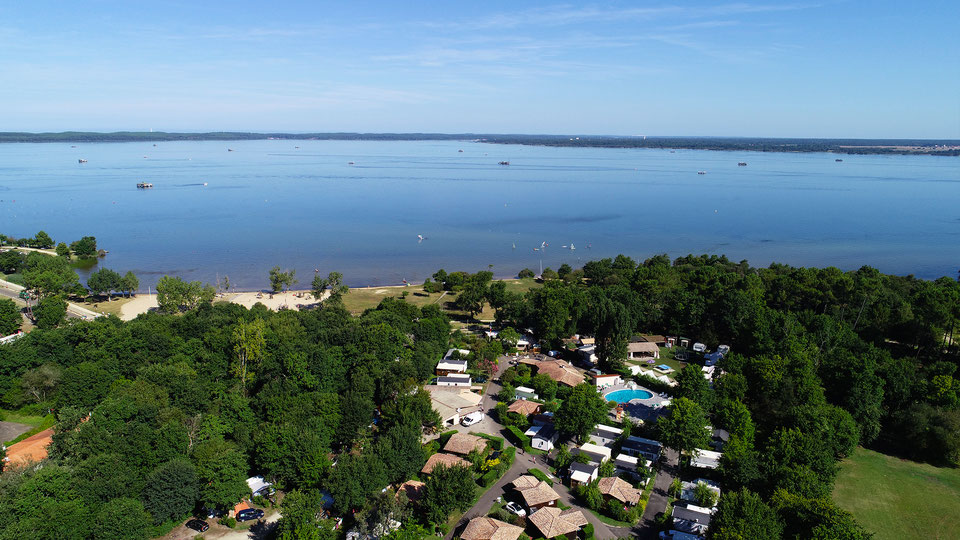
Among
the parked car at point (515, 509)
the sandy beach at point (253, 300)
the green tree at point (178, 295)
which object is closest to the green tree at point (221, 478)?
the parked car at point (515, 509)

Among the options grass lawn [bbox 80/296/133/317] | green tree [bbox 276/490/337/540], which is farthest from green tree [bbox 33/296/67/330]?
green tree [bbox 276/490/337/540]

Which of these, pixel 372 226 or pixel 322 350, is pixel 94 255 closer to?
pixel 372 226

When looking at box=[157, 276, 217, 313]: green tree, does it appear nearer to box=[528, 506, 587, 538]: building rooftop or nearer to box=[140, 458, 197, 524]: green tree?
box=[140, 458, 197, 524]: green tree

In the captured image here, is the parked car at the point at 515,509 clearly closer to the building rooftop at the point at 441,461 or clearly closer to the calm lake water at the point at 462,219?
the building rooftop at the point at 441,461

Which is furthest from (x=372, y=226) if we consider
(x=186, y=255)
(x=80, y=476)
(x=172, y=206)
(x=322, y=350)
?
(x=80, y=476)

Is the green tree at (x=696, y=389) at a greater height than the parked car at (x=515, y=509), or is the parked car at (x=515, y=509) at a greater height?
the green tree at (x=696, y=389)

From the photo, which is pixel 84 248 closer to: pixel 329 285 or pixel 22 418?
pixel 329 285
